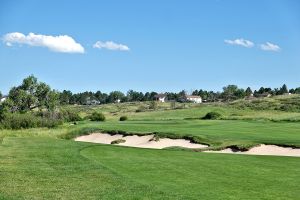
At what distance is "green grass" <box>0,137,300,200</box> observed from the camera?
1512cm

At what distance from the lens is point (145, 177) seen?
18.5m

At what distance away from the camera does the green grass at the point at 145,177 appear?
15.1 meters

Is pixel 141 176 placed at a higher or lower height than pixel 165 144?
higher

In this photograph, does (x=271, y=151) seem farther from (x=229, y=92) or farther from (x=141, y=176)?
(x=229, y=92)

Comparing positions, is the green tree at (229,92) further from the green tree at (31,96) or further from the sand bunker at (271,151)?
the sand bunker at (271,151)

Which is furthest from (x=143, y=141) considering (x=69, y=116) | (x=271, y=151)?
(x=69, y=116)

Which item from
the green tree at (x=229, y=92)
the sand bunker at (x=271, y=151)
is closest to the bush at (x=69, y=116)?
the sand bunker at (x=271, y=151)

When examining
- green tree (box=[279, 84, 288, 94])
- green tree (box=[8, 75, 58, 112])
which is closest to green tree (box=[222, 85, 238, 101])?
green tree (box=[279, 84, 288, 94])

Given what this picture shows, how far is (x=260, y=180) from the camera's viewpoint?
18281mm

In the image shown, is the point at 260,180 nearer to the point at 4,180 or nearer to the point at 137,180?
the point at 137,180

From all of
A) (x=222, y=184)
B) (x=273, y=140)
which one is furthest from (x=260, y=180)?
(x=273, y=140)

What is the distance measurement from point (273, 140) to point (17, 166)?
20.6m

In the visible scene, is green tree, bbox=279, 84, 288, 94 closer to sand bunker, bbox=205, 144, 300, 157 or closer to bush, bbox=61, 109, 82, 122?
bush, bbox=61, 109, 82, 122

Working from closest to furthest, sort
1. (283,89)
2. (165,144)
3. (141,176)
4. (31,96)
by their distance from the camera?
1. (141,176)
2. (165,144)
3. (31,96)
4. (283,89)
